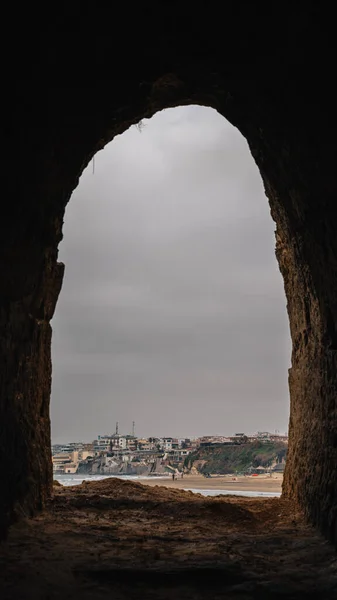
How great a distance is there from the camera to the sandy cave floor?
405 cm

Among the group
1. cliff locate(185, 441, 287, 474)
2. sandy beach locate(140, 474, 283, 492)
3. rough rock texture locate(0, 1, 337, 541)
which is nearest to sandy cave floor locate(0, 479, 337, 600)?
rough rock texture locate(0, 1, 337, 541)

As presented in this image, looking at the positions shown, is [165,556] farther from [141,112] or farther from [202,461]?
[202,461]

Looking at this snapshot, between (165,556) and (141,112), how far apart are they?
229 inches

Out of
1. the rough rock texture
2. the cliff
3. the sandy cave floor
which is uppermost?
the rough rock texture

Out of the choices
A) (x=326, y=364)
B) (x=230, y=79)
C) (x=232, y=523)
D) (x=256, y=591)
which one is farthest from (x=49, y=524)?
(x=230, y=79)

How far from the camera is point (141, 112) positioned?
7.76 m

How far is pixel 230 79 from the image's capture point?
638cm

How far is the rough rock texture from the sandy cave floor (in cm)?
40

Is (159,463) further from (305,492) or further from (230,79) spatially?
(230,79)

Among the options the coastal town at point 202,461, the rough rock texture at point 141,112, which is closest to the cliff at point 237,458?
the coastal town at point 202,461

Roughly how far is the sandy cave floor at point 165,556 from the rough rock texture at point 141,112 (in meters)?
0.40

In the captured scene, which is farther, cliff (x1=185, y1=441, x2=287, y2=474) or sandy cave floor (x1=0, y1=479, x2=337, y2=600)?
cliff (x1=185, y1=441, x2=287, y2=474)

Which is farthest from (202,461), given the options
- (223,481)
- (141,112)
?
(141,112)

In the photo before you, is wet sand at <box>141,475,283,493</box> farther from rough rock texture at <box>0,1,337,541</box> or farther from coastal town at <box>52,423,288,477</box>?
rough rock texture at <box>0,1,337,541</box>
